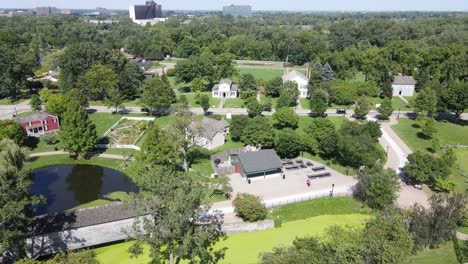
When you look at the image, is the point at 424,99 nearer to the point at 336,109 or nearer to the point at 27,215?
Result: the point at 336,109

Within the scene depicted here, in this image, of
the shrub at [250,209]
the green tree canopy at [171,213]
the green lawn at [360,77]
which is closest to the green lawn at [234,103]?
the green lawn at [360,77]

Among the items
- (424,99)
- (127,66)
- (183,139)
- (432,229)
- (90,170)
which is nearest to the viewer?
(432,229)

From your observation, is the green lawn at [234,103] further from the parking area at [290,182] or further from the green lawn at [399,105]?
the green lawn at [399,105]

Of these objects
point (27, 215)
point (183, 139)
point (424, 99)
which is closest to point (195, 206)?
point (27, 215)

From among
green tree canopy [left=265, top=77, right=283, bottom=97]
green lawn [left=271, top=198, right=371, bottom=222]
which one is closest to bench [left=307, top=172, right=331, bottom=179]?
green lawn [left=271, top=198, right=371, bottom=222]

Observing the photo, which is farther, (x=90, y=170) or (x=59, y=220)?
(x=90, y=170)

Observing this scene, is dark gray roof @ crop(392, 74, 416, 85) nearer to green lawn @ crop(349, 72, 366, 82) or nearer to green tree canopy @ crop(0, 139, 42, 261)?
green lawn @ crop(349, 72, 366, 82)
